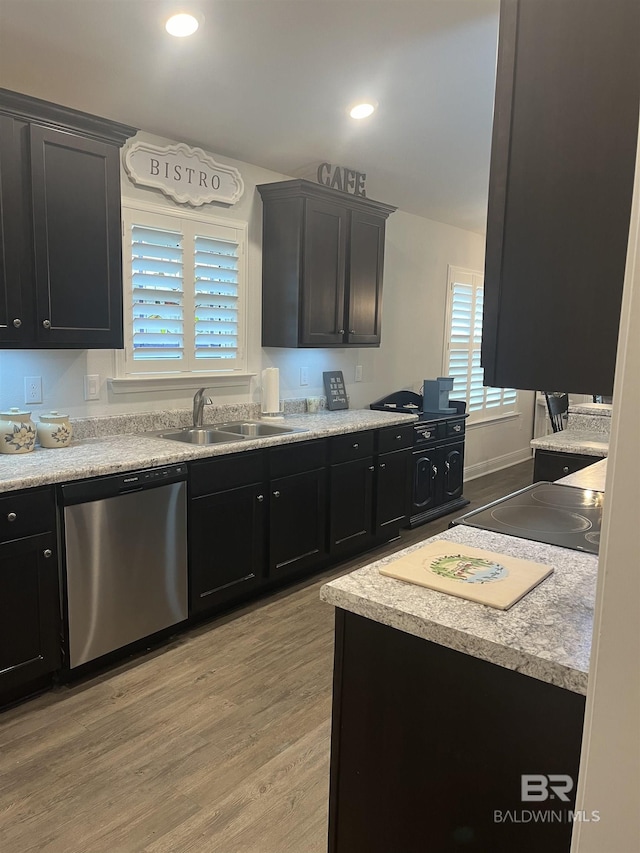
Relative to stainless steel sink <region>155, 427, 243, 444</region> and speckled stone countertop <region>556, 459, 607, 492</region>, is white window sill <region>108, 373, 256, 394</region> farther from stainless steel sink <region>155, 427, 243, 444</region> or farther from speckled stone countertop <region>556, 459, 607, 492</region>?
speckled stone countertop <region>556, 459, 607, 492</region>

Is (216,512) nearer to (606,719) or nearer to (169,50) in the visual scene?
(169,50)

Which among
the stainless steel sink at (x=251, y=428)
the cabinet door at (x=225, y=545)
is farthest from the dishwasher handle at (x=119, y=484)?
the stainless steel sink at (x=251, y=428)

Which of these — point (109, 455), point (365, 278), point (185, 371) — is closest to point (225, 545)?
point (109, 455)

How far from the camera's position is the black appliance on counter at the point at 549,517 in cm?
182

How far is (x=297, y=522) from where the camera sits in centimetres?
370

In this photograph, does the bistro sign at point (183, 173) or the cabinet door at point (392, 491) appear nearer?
the bistro sign at point (183, 173)

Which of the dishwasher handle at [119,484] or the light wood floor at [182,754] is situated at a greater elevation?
the dishwasher handle at [119,484]

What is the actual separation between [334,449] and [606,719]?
3157 millimetres

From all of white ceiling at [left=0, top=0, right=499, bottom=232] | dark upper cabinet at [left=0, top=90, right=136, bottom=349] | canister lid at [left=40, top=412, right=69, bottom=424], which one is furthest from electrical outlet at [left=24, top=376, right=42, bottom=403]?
white ceiling at [left=0, top=0, right=499, bottom=232]

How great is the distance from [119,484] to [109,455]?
209 mm

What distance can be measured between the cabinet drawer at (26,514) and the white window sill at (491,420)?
479 cm

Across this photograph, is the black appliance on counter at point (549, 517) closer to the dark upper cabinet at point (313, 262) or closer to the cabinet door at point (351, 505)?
the cabinet door at point (351, 505)

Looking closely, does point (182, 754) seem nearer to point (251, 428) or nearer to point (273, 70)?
point (251, 428)

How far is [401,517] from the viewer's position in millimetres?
4590
